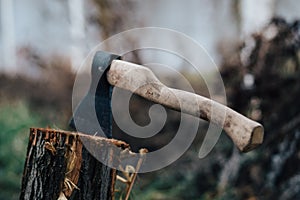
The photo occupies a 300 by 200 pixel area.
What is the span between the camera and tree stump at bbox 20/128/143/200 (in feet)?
5.13

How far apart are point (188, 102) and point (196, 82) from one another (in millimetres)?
2887

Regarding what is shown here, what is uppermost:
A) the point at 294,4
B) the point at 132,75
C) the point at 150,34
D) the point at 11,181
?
the point at 294,4

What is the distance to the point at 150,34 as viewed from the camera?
5699 millimetres

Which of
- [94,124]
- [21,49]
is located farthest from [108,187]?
[21,49]

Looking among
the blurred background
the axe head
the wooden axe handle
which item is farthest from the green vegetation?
the wooden axe handle

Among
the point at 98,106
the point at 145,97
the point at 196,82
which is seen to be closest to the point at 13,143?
the point at 196,82

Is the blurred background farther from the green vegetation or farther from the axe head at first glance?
the axe head

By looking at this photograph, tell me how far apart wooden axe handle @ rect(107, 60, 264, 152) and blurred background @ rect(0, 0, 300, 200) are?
500 mm

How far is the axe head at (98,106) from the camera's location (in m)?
1.69

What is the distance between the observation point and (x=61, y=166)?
5.14 feet

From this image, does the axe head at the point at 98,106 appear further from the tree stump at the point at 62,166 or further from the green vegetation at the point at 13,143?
the green vegetation at the point at 13,143

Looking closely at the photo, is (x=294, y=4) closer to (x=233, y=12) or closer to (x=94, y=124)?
(x=233, y=12)

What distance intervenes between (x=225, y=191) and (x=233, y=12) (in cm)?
270

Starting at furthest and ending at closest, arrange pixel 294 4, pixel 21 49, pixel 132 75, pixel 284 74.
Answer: pixel 21 49 → pixel 294 4 → pixel 284 74 → pixel 132 75
